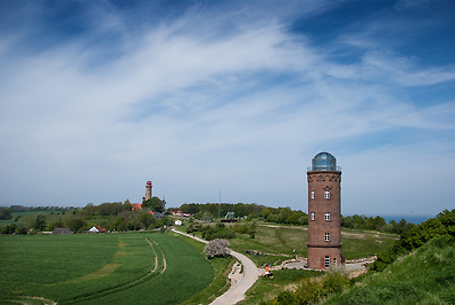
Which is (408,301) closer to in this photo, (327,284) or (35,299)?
(327,284)

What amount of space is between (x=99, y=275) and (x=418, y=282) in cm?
3749

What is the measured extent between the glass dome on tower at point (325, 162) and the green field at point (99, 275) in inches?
762

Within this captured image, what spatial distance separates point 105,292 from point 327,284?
23975 millimetres

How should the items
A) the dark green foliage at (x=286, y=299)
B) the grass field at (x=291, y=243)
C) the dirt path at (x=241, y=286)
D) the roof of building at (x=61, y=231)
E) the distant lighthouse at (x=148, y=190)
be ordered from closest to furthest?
the dark green foliage at (x=286, y=299)
the dirt path at (x=241, y=286)
the grass field at (x=291, y=243)
the roof of building at (x=61, y=231)
the distant lighthouse at (x=148, y=190)

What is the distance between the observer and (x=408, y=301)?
12148 mm

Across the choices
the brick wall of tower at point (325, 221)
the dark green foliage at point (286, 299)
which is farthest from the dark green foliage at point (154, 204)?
the dark green foliage at point (286, 299)

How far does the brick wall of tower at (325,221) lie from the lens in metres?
38.3

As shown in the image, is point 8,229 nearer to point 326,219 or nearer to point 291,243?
point 291,243

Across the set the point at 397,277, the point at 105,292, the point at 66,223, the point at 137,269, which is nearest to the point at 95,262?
the point at 137,269

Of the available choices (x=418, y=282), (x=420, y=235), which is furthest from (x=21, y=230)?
(x=418, y=282)

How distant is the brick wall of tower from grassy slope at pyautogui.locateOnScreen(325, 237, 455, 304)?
18.8 metres

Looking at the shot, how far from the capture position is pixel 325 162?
128 feet

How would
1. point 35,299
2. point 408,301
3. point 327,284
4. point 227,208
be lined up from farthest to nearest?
point 227,208 < point 35,299 < point 327,284 < point 408,301

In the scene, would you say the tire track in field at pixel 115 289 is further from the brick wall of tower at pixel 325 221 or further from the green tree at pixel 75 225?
the green tree at pixel 75 225
